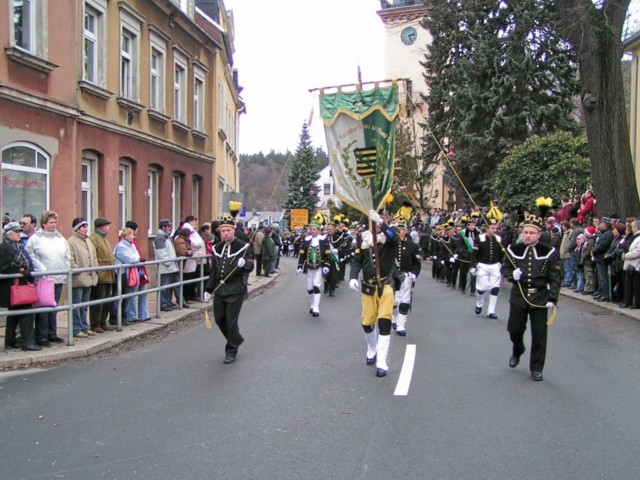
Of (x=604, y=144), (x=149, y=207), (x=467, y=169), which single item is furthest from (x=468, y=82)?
(x=149, y=207)

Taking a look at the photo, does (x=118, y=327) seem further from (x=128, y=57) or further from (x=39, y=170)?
(x=128, y=57)

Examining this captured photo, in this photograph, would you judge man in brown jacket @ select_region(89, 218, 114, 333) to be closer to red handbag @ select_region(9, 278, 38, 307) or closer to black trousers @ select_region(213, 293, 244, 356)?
red handbag @ select_region(9, 278, 38, 307)

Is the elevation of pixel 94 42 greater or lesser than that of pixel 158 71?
→ lesser

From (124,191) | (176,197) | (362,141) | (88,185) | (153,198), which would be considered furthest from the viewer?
(176,197)

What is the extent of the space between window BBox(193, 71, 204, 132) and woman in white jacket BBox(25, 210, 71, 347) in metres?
14.7

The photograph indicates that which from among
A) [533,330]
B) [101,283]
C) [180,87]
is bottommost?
[533,330]

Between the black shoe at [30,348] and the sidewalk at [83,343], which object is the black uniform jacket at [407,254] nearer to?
the sidewalk at [83,343]

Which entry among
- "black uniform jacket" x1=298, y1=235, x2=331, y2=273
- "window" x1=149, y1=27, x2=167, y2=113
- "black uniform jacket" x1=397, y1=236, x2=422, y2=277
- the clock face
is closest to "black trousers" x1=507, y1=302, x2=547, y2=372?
"black uniform jacket" x1=397, y1=236, x2=422, y2=277

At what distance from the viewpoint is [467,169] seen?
108ft

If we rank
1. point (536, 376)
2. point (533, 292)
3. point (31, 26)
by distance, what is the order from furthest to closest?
point (31, 26) < point (533, 292) < point (536, 376)

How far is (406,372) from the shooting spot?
7734mm

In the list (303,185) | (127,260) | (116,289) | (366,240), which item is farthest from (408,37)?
(366,240)

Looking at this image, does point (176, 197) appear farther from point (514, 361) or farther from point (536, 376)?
point (536, 376)

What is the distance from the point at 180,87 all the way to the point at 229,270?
49.1ft
